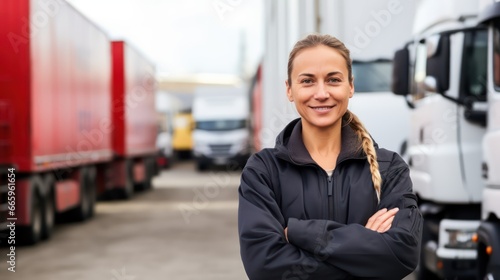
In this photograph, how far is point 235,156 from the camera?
34156mm

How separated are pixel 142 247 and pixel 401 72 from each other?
5362mm

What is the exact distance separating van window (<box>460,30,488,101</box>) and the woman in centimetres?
383

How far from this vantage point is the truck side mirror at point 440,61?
6160 millimetres

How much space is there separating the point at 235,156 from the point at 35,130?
22.7 m

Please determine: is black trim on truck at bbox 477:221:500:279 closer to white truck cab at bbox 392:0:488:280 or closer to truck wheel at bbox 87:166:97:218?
white truck cab at bbox 392:0:488:280

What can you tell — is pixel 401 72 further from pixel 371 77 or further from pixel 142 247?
pixel 142 247

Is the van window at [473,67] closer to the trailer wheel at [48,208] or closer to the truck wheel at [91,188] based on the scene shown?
the trailer wheel at [48,208]

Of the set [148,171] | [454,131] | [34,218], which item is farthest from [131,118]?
[454,131]

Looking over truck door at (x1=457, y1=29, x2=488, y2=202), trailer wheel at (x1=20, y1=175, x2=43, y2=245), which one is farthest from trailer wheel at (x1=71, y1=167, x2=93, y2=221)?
truck door at (x1=457, y1=29, x2=488, y2=202)

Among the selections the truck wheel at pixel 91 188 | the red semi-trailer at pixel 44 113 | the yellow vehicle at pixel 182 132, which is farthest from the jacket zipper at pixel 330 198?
the yellow vehicle at pixel 182 132

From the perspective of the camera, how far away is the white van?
3369cm

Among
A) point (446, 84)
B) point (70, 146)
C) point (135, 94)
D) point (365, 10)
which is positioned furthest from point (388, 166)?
point (135, 94)

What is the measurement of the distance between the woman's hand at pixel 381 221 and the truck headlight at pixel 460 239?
3.98 metres

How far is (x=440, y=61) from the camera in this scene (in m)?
6.21
